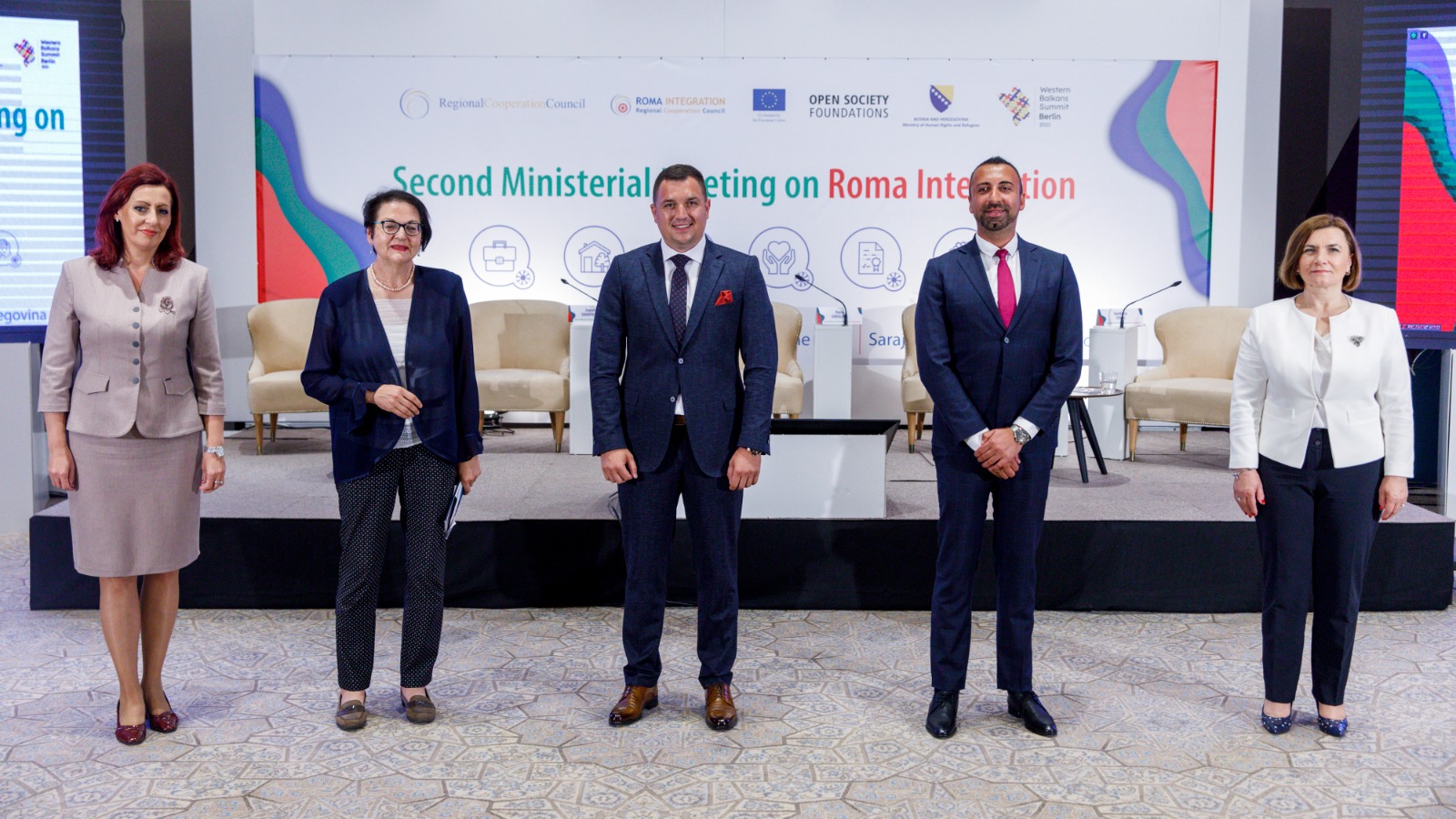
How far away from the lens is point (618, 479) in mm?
2822

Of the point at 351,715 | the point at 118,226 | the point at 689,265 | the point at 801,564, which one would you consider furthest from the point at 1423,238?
the point at 118,226

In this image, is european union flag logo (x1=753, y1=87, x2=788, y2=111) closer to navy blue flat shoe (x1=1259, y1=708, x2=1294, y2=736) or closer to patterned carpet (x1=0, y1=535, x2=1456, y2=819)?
patterned carpet (x1=0, y1=535, x2=1456, y2=819)

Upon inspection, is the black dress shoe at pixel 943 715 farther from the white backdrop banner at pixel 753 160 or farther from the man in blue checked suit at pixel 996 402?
the white backdrop banner at pixel 753 160

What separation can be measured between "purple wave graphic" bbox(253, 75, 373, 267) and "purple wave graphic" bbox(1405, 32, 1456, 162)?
20.0 feet

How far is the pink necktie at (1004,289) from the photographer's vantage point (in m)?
2.85

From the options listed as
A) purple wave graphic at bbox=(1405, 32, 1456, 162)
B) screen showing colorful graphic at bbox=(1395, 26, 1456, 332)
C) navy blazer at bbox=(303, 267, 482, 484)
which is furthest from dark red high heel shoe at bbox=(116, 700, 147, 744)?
purple wave graphic at bbox=(1405, 32, 1456, 162)

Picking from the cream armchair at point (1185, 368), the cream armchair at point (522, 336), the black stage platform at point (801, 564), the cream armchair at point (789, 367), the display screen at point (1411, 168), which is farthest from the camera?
the cream armchair at point (522, 336)

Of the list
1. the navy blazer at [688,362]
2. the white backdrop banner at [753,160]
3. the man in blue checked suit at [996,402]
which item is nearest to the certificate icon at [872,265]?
the white backdrop banner at [753,160]

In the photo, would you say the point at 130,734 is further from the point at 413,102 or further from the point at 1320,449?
the point at 413,102

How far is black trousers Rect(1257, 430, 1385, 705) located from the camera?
277cm

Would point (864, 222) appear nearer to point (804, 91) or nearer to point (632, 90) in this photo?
point (804, 91)

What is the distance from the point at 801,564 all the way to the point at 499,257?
440 cm

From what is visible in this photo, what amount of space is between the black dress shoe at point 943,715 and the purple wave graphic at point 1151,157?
226 inches

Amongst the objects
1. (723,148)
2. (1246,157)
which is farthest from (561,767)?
(1246,157)
